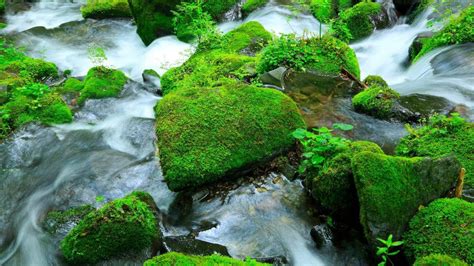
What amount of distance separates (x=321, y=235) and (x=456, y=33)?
619 centimetres

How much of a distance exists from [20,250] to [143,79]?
5021mm

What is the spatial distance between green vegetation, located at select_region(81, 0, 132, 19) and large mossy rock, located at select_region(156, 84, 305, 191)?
27.8ft

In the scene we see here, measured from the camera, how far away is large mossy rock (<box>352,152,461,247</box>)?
402 cm

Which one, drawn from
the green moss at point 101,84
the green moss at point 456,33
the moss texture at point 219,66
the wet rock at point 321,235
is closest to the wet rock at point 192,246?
the wet rock at point 321,235

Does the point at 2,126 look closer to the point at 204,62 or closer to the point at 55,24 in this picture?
the point at 204,62

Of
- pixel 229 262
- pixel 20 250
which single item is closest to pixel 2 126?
pixel 20 250

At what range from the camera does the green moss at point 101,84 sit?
8.05m

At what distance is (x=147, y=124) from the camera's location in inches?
283

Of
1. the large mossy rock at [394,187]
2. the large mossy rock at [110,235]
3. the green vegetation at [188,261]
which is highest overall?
the large mossy rock at [394,187]

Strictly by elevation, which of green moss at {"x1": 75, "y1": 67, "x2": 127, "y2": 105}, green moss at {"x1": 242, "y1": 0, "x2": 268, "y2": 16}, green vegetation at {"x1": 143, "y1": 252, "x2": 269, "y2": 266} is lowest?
green moss at {"x1": 75, "y1": 67, "x2": 127, "y2": 105}

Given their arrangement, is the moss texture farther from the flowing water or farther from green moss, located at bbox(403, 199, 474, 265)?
green moss, located at bbox(403, 199, 474, 265)

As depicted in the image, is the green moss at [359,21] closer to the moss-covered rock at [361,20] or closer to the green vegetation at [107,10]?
the moss-covered rock at [361,20]

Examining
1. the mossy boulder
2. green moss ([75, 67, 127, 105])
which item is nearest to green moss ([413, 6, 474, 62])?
the mossy boulder

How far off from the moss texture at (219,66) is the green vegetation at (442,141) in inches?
105
